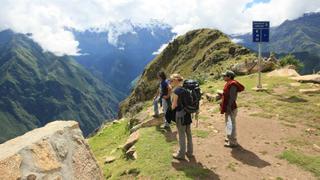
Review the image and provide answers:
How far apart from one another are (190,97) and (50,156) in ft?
24.7

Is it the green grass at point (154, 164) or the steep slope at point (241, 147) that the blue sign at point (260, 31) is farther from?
the green grass at point (154, 164)

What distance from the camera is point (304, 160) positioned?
18.8m

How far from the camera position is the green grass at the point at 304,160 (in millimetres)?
18022

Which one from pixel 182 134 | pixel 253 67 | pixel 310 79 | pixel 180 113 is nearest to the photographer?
pixel 180 113

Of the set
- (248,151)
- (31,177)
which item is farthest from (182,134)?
(31,177)

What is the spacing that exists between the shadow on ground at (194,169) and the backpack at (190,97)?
2070 mm

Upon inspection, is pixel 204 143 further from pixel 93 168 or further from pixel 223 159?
pixel 93 168

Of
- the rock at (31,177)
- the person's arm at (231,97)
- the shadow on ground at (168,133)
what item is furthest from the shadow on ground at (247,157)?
the rock at (31,177)

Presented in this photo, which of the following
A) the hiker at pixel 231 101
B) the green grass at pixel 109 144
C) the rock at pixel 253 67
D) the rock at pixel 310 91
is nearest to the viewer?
the hiker at pixel 231 101

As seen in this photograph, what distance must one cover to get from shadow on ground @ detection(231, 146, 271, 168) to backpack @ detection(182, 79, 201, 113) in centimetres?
298

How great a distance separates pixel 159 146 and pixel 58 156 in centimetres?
929

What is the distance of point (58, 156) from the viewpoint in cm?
1123

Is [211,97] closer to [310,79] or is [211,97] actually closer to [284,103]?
[284,103]

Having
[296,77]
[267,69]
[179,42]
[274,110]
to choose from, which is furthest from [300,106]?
[179,42]
